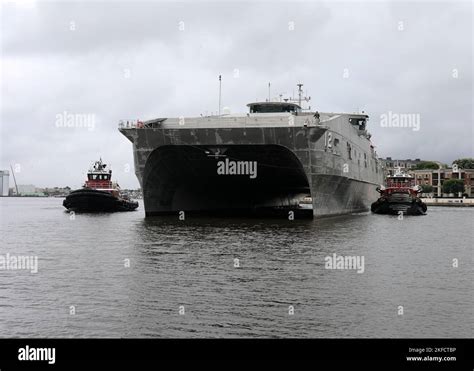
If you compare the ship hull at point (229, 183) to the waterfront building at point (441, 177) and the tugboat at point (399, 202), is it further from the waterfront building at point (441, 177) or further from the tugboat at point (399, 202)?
the waterfront building at point (441, 177)

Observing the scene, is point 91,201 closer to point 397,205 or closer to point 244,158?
point 244,158

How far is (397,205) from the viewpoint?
57.5 m

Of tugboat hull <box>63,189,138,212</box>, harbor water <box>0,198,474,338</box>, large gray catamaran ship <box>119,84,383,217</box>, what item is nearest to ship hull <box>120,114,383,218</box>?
large gray catamaran ship <box>119,84,383,217</box>

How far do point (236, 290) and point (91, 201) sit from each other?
166 ft

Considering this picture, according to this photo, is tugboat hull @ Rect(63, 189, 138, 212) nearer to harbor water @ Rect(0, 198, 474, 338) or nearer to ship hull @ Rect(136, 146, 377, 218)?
ship hull @ Rect(136, 146, 377, 218)

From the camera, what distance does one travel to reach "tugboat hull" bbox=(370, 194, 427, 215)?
188 ft

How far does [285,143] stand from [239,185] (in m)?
16.7

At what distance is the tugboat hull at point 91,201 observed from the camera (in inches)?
2498

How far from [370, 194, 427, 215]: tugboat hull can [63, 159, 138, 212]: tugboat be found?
95.2 ft

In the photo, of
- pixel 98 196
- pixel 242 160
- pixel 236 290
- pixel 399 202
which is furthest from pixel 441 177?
pixel 236 290

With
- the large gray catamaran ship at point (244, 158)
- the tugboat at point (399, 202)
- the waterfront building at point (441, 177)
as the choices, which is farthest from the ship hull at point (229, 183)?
the waterfront building at point (441, 177)

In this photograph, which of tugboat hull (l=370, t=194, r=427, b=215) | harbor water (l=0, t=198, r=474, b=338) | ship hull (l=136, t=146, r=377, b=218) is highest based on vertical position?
ship hull (l=136, t=146, r=377, b=218)
